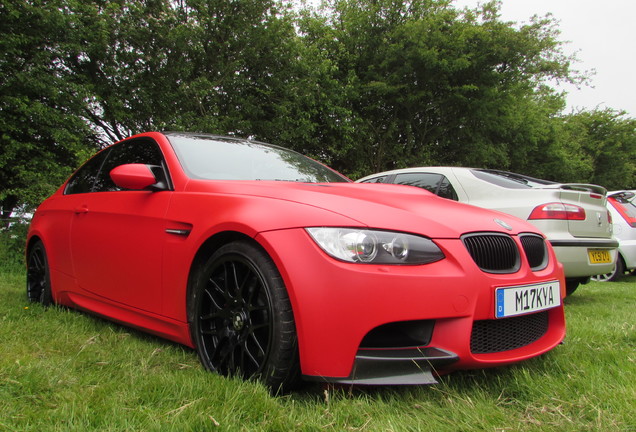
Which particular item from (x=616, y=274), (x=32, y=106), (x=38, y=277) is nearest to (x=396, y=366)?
(x=38, y=277)

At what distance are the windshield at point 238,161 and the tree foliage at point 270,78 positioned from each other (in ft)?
19.9

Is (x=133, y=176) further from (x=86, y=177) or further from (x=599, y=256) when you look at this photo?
(x=599, y=256)

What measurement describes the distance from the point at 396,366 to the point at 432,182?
3.28 meters

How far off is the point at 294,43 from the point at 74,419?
1359 centimetres

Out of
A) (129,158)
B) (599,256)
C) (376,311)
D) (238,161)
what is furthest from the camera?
(599,256)

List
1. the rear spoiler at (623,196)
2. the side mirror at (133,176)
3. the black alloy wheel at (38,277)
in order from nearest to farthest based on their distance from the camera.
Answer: the side mirror at (133,176)
the black alloy wheel at (38,277)
the rear spoiler at (623,196)

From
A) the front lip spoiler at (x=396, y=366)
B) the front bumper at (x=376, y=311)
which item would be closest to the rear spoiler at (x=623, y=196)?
the front bumper at (x=376, y=311)

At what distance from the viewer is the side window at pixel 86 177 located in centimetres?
329

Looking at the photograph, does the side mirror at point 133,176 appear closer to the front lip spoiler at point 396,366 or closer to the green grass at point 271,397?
the green grass at point 271,397

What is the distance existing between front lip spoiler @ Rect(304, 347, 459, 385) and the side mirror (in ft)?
4.53

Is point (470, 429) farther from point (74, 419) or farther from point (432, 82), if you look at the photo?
point (432, 82)

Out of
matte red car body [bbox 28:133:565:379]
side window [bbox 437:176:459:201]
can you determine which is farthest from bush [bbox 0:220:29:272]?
side window [bbox 437:176:459:201]

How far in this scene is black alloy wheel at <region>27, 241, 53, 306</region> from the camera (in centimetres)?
346

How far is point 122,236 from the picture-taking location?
8.51 feet
